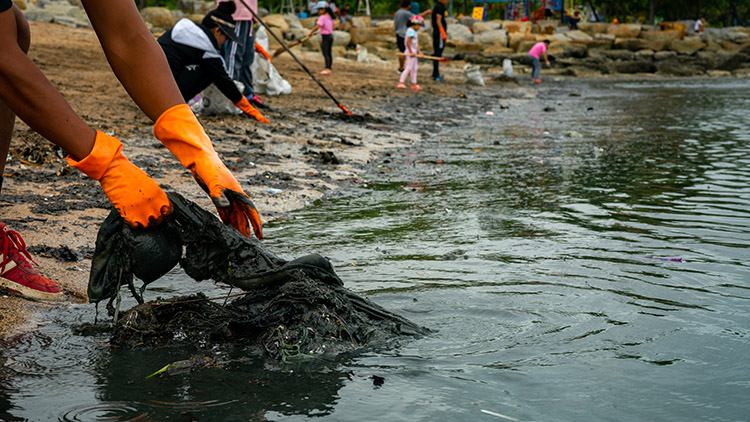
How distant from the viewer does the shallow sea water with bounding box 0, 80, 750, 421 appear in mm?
2467

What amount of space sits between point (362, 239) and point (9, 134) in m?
2.26

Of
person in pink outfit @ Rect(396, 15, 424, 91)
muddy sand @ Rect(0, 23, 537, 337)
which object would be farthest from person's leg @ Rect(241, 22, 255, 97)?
person in pink outfit @ Rect(396, 15, 424, 91)

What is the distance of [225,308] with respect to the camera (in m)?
3.12

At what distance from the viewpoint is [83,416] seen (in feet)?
7.65

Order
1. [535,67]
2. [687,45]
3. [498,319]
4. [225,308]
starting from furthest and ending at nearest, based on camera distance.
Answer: [687,45] < [535,67] < [498,319] < [225,308]

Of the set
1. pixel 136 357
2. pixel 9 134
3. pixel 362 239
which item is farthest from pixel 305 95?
pixel 136 357

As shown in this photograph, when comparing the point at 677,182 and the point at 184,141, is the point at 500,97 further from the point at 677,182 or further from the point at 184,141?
the point at 184,141

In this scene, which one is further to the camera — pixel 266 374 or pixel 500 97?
pixel 500 97

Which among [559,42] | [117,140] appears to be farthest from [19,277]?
[559,42]

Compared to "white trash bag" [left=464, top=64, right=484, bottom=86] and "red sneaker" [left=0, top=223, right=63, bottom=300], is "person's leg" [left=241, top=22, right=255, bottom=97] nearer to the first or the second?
"red sneaker" [left=0, top=223, right=63, bottom=300]

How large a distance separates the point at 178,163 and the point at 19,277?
3.54 metres

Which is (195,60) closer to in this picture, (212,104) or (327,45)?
(212,104)

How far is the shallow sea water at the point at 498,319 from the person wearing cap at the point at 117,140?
0.63 m

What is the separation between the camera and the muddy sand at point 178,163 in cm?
451
